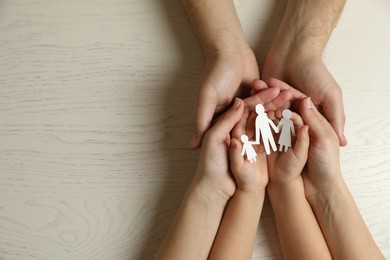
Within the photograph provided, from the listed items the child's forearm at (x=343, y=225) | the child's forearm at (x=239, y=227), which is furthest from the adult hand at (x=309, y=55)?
the child's forearm at (x=239, y=227)

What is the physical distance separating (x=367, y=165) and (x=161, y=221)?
1.48 feet

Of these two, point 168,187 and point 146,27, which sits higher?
point 146,27

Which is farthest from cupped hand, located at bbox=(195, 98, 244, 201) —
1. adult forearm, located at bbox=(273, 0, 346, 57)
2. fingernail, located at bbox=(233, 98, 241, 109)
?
adult forearm, located at bbox=(273, 0, 346, 57)

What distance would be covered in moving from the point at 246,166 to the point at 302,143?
119mm

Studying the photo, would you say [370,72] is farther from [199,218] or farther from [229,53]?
[199,218]

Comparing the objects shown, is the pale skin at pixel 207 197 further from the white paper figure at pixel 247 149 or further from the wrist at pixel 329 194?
the wrist at pixel 329 194

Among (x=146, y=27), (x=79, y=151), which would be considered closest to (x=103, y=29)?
(x=146, y=27)

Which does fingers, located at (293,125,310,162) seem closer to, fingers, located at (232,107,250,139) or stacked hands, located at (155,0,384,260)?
stacked hands, located at (155,0,384,260)

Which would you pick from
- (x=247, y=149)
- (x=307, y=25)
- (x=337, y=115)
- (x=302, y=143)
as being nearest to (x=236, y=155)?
(x=247, y=149)

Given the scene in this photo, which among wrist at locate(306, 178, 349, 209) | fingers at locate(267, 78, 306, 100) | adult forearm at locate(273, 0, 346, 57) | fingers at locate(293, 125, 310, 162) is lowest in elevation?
wrist at locate(306, 178, 349, 209)

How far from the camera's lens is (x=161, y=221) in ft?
2.94

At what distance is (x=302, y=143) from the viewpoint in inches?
33.8

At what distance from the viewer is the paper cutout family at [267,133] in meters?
0.88

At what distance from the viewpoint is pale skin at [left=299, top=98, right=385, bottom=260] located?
83 cm
